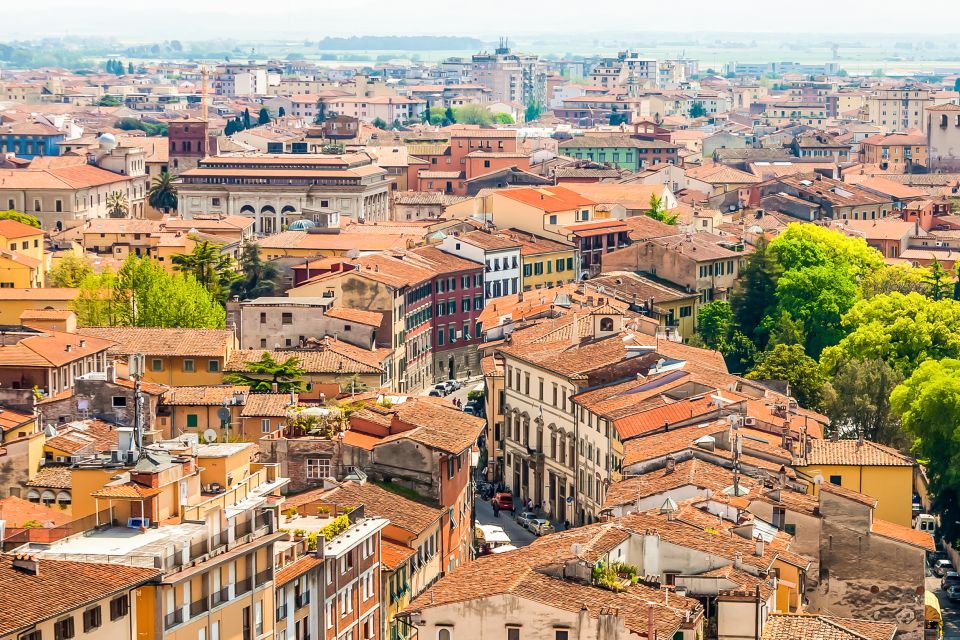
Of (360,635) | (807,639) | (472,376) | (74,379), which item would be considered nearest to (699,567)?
(807,639)

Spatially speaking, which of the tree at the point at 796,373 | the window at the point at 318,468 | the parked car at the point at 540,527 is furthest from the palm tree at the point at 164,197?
the window at the point at 318,468

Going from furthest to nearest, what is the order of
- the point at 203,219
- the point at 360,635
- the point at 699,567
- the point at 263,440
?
1. the point at 203,219
2. the point at 263,440
3. the point at 360,635
4. the point at 699,567

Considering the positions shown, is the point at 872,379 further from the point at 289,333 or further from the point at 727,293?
the point at 727,293

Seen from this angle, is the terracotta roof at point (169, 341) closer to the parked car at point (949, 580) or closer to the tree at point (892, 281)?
the parked car at point (949, 580)

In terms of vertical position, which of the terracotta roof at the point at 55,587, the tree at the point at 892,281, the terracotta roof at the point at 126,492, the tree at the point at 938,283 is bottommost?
the tree at the point at 938,283

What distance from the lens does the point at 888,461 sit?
56.4m

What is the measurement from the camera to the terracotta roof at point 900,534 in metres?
49.1

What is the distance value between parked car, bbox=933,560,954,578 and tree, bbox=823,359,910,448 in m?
7.69

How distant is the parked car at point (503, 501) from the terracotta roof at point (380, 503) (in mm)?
14199

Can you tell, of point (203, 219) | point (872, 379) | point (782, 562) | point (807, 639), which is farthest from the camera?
point (203, 219)

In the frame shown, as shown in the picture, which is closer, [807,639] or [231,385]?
[807,639]

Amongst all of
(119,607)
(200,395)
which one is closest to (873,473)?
(200,395)

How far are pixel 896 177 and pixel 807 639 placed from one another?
135 m

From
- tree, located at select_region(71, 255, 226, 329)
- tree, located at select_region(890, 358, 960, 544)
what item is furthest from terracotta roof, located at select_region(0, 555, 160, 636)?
tree, located at select_region(71, 255, 226, 329)
